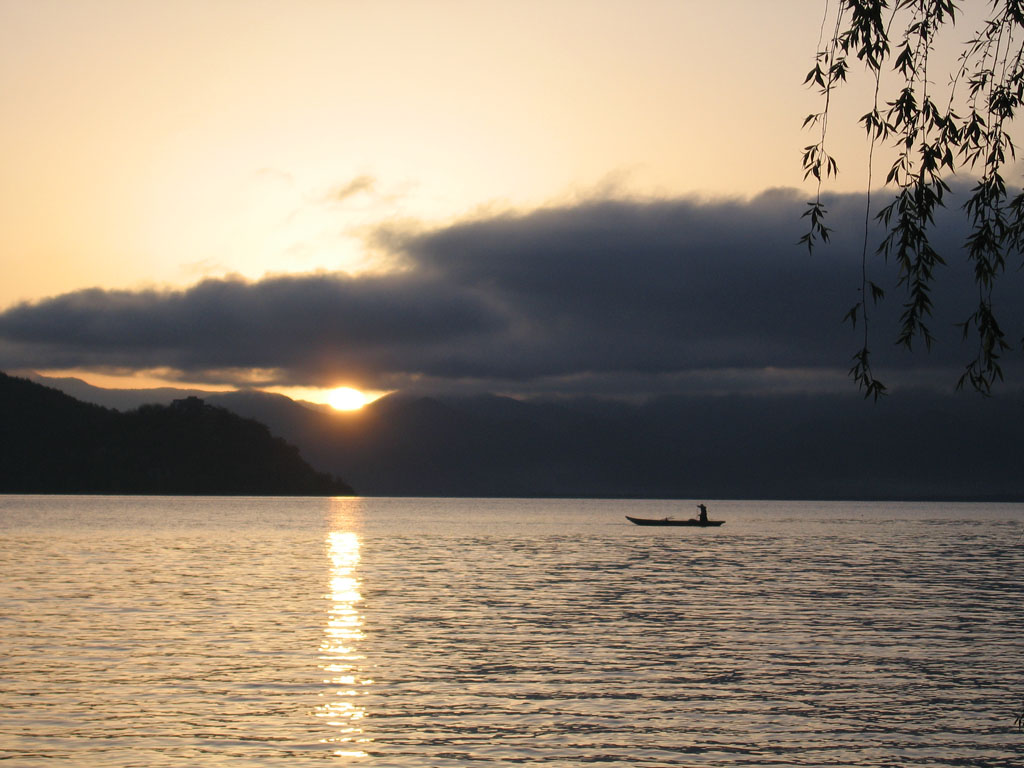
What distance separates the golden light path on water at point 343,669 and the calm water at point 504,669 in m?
0.15

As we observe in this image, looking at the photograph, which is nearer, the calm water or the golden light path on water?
the calm water

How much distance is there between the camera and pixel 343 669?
40.0 m

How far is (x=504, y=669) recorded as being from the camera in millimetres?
40312

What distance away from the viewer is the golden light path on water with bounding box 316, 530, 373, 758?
29078 mm

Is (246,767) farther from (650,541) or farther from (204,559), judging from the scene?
(650,541)

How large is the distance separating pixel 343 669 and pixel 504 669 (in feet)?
18.9

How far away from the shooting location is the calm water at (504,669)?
28188 mm

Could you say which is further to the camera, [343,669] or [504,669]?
[504,669]

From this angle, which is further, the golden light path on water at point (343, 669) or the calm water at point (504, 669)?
the golden light path on water at point (343, 669)

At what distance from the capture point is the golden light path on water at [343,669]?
2908 centimetres

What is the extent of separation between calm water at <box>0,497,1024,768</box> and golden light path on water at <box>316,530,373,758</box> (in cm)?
15

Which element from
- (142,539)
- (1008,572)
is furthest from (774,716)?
(142,539)

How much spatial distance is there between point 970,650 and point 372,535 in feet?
471

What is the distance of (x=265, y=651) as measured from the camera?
144 ft
